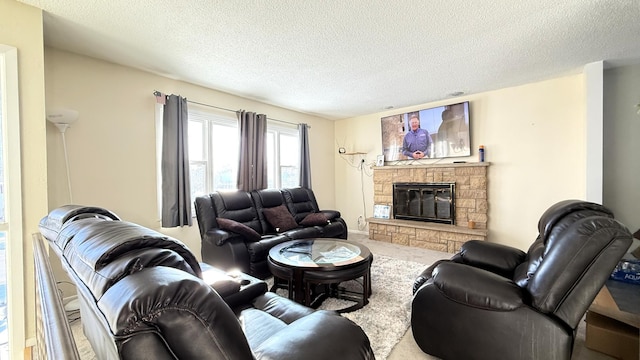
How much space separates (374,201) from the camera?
5.20m

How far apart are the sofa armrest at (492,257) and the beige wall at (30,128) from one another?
3.33m

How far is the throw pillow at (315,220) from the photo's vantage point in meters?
3.78

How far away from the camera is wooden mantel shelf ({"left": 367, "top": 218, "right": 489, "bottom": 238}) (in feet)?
12.6

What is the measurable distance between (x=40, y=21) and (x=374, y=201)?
4.81 m

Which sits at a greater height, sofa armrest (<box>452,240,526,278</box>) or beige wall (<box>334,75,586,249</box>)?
beige wall (<box>334,75,586,249</box>)

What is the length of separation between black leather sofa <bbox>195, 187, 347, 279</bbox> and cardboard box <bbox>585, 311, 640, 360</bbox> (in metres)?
2.66

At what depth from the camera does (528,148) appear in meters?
3.72

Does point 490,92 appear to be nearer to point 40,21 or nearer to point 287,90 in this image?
point 287,90

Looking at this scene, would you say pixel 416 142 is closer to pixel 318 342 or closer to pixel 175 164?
pixel 175 164

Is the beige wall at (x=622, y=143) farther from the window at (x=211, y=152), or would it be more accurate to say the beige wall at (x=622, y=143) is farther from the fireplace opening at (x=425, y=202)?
the window at (x=211, y=152)

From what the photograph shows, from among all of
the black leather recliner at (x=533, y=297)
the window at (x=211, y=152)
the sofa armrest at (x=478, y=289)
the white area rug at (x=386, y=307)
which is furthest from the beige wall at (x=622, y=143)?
the window at (x=211, y=152)

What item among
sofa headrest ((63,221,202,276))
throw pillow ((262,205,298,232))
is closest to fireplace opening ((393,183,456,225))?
throw pillow ((262,205,298,232))

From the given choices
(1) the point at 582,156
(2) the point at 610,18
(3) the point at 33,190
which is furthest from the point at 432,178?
(3) the point at 33,190

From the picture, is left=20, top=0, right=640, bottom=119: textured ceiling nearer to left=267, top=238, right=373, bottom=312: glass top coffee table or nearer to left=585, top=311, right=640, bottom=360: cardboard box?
left=267, top=238, right=373, bottom=312: glass top coffee table
